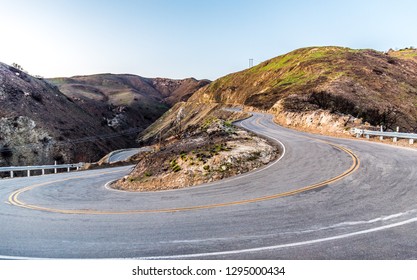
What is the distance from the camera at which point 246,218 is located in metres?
8.31

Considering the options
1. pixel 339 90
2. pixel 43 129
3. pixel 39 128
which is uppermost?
pixel 339 90

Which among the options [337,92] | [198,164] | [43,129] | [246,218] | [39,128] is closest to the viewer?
[246,218]

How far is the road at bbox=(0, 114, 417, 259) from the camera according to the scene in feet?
20.7

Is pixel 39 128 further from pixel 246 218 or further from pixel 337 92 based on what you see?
pixel 246 218

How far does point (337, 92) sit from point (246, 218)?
44183 millimetres

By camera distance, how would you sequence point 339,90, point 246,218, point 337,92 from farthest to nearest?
1. point 339,90
2. point 337,92
3. point 246,218

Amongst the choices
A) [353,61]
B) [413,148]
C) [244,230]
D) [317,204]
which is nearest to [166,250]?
[244,230]

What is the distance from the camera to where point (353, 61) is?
206 ft

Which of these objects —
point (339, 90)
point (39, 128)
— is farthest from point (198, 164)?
point (39, 128)

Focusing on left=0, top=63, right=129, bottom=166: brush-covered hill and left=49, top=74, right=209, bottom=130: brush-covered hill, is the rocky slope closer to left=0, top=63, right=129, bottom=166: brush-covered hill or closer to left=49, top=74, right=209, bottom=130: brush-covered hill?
left=0, top=63, right=129, bottom=166: brush-covered hill

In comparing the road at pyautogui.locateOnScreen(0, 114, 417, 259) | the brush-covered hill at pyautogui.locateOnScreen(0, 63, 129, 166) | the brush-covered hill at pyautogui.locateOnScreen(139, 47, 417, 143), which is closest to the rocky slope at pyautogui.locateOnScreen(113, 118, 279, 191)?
the road at pyautogui.locateOnScreen(0, 114, 417, 259)

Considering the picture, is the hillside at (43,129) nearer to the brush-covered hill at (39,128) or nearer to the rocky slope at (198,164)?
the brush-covered hill at (39,128)

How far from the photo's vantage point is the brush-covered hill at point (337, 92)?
3503 cm

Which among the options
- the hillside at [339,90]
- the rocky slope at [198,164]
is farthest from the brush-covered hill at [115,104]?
the rocky slope at [198,164]
